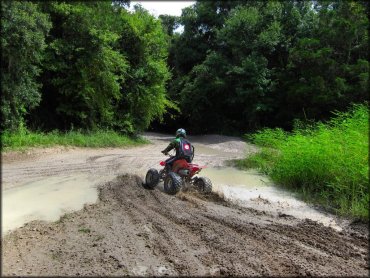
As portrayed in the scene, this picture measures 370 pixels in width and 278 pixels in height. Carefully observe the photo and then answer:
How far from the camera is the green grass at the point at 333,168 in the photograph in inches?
299

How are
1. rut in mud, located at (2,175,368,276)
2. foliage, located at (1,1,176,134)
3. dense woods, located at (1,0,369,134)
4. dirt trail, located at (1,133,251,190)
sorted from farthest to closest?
dense woods, located at (1,0,369,134), foliage, located at (1,1,176,134), dirt trail, located at (1,133,251,190), rut in mud, located at (2,175,368,276)

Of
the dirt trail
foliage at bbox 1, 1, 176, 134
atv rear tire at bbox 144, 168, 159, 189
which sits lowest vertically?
the dirt trail

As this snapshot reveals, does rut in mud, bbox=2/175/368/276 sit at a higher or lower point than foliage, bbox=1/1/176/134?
lower

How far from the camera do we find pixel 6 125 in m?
13.7

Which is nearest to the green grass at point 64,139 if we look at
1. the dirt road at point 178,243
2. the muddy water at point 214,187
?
the muddy water at point 214,187

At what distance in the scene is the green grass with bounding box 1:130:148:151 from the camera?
13.3 meters

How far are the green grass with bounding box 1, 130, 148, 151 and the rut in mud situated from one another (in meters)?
7.24

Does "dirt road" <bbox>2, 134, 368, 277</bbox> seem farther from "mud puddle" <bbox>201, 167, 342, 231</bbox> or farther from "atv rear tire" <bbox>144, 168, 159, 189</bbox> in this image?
"atv rear tire" <bbox>144, 168, 159, 189</bbox>

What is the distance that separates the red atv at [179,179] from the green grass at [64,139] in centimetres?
602

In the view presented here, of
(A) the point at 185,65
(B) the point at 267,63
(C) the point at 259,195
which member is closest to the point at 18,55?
(C) the point at 259,195

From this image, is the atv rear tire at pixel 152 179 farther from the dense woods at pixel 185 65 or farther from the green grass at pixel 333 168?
the dense woods at pixel 185 65

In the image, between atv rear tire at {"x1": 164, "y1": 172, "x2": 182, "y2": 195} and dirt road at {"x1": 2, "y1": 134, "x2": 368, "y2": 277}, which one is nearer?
dirt road at {"x1": 2, "y1": 134, "x2": 368, "y2": 277}

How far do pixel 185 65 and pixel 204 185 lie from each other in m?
26.3

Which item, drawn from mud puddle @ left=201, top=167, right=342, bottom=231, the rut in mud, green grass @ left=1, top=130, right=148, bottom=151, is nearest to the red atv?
mud puddle @ left=201, top=167, right=342, bottom=231
